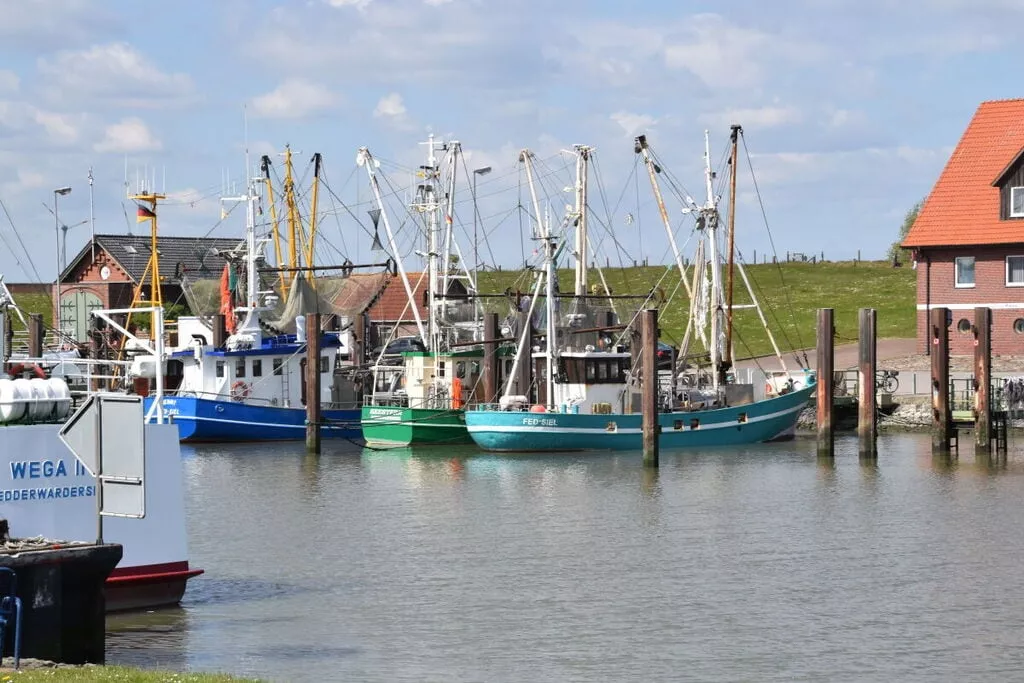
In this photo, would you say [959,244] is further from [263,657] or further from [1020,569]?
[263,657]

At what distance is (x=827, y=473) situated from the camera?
4188cm

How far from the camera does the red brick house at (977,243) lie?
57.8 meters

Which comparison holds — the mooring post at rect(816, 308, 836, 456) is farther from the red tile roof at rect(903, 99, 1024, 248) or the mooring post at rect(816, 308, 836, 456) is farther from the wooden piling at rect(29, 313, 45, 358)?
the wooden piling at rect(29, 313, 45, 358)

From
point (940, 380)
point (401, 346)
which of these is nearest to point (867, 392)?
point (940, 380)

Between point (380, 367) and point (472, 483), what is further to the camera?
point (380, 367)

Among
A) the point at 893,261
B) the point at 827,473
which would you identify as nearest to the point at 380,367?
the point at 827,473

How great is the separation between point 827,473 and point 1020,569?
46.6ft

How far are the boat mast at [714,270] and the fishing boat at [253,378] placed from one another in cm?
1128

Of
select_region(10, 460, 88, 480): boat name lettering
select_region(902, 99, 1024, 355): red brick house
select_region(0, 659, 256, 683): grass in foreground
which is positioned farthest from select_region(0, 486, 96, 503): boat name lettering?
select_region(902, 99, 1024, 355): red brick house

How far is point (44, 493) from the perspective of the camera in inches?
807

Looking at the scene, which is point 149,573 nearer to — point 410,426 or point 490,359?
point 410,426

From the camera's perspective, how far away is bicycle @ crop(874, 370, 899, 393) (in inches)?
2093

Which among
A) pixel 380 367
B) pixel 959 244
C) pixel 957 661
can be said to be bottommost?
pixel 957 661

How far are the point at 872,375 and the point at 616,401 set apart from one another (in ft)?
26.4
